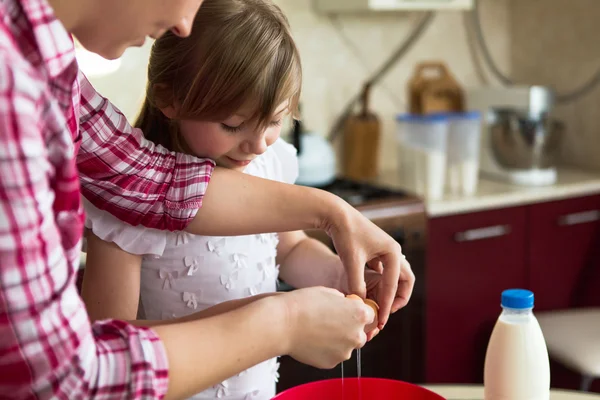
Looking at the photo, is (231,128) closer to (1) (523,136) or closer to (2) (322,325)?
(2) (322,325)

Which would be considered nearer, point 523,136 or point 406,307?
point 406,307

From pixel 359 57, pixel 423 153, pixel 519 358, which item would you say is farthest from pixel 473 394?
pixel 359 57

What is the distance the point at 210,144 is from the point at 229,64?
12 centimetres

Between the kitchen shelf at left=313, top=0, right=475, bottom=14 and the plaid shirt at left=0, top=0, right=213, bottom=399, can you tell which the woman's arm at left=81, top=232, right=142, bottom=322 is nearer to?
the plaid shirt at left=0, top=0, right=213, bottom=399

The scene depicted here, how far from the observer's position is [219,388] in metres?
1.13

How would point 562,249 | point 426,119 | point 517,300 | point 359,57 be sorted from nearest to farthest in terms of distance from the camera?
point 517,300, point 426,119, point 562,249, point 359,57

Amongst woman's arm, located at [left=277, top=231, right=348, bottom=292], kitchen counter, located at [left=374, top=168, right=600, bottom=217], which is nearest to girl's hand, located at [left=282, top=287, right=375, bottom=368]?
woman's arm, located at [left=277, top=231, right=348, bottom=292]

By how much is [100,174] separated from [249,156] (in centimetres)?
24

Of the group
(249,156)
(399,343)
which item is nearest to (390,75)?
(399,343)

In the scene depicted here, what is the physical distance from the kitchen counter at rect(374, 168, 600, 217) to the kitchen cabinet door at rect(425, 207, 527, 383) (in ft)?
0.09

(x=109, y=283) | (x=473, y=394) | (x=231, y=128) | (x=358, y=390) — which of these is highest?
(x=231, y=128)

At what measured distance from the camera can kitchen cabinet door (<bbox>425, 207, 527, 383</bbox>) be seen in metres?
2.39

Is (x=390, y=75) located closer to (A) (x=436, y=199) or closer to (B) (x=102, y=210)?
(A) (x=436, y=199)

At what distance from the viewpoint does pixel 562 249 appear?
2.63 meters
